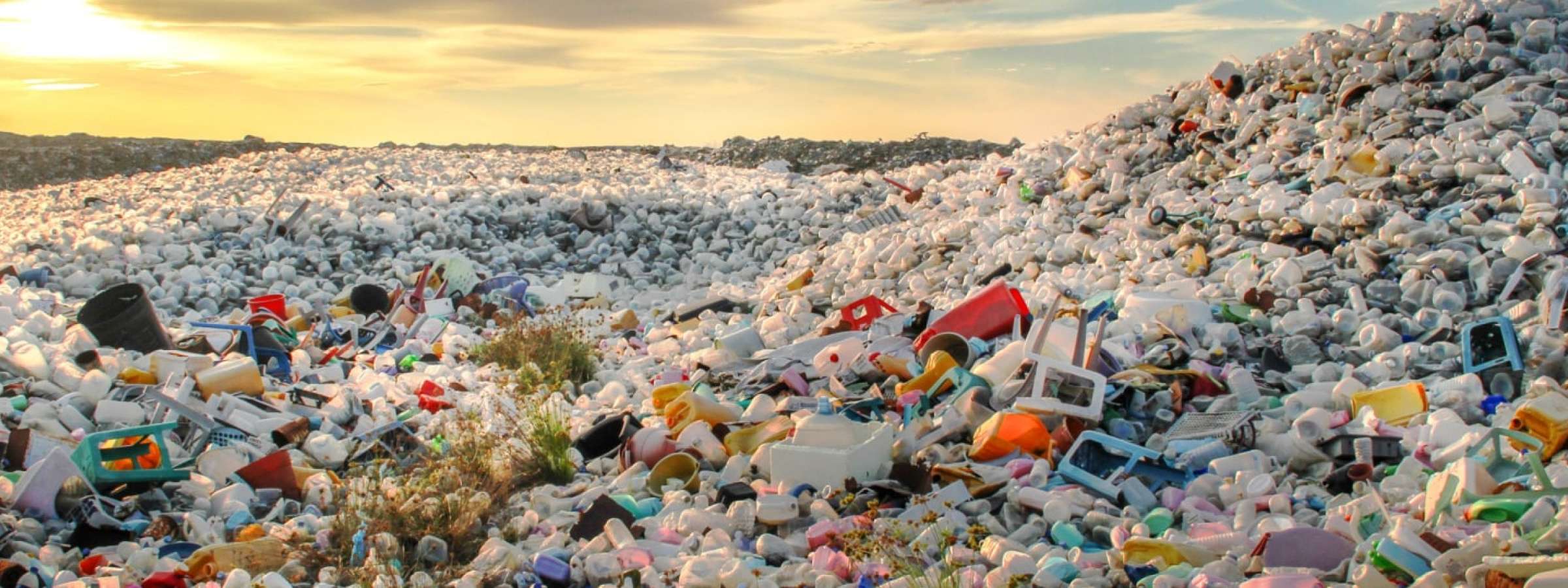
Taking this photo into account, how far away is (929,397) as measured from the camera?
15.8ft

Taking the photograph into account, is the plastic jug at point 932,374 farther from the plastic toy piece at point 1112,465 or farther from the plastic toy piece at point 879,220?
the plastic toy piece at point 879,220

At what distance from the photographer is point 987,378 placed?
485 cm

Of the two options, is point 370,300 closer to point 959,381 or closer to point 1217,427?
point 959,381

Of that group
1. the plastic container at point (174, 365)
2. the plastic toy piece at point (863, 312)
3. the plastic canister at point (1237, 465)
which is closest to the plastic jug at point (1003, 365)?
the plastic canister at point (1237, 465)

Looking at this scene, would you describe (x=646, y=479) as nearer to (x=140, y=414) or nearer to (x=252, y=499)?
(x=252, y=499)

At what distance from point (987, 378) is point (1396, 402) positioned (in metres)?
1.47

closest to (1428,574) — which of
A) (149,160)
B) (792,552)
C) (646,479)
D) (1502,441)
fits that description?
(1502,441)

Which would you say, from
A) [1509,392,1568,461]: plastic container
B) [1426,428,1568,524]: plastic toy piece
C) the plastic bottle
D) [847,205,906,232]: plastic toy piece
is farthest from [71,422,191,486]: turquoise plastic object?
[847,205,906,232]: plastic toy piece

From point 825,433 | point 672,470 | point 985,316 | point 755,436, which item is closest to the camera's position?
point 825,433

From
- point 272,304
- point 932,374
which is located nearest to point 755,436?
point 932,374

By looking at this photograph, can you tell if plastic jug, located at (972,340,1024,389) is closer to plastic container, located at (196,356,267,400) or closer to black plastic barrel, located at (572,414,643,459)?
black plastic barrel, located at (572,414,643,459)

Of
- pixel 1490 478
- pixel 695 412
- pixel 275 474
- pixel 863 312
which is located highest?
pixel 1490 478

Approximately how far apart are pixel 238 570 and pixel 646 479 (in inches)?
54.6

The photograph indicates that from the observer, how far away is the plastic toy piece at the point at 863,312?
656cm
